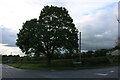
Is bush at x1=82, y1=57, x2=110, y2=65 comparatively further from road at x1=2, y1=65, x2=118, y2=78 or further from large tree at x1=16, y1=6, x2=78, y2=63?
road at x1=2, y1=65, x2=118, y2=78

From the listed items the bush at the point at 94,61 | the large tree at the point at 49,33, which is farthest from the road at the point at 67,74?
the bush at the point at 94,61

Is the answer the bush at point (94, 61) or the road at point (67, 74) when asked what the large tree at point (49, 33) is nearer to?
the bush at point (94, 61)

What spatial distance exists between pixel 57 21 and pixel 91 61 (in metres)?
11.8

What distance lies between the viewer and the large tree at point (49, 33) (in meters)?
30.2

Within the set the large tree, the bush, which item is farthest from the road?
the bush

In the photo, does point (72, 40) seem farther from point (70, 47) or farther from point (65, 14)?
point (65, 14)

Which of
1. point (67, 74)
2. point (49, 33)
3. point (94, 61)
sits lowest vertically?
point (67, 74)

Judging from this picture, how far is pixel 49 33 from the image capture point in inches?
1198

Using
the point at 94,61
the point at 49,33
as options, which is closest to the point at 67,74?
the point at 49,33

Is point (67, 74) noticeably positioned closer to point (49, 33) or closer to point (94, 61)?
point (49, 33)

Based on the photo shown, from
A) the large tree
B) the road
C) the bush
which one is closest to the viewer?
the road

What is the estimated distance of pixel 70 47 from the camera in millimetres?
30812

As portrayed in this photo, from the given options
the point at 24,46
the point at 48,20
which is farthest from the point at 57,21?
the point at 24,46

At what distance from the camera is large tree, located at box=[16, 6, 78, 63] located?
3020 cm
